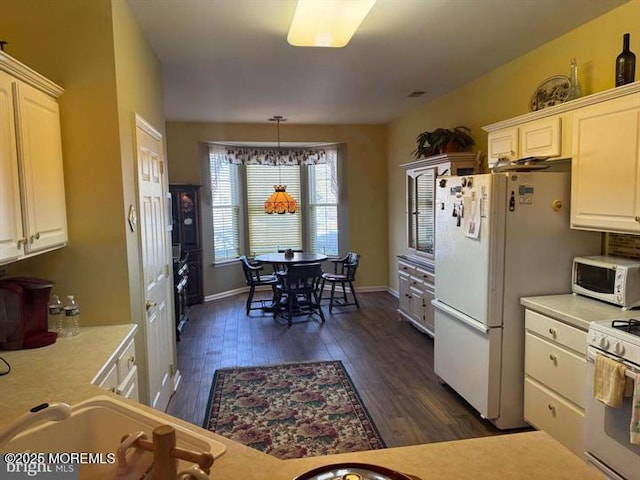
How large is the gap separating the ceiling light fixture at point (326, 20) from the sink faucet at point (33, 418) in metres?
1.95

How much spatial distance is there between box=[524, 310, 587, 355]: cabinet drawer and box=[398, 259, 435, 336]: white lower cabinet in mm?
1745

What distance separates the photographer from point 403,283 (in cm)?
528

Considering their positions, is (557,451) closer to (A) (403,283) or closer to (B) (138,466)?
(B) (138,466)

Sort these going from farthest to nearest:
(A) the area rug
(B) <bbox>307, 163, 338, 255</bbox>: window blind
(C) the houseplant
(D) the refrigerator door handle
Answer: (B) <bbox>307, 163, 338, 255</bbox>: window blind, (C) the houseplant, (D) the refrigerator door handle, (A) the area rug


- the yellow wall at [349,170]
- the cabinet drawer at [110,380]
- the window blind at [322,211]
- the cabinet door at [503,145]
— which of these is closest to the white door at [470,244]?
the cabinet door at [503,145]

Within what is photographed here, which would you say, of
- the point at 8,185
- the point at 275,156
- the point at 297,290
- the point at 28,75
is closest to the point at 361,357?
the point at 297,290

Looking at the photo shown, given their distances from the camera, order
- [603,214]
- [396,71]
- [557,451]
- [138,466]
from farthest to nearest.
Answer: [396,71], [603,214], [557,451], [138,466]

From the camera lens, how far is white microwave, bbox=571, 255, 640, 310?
2395 millimetres

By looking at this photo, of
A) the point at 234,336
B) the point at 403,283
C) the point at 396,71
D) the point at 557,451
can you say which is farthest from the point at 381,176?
the point at 557,451

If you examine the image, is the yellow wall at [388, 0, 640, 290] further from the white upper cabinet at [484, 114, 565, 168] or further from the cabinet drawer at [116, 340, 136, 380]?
the cabinet drawer at [116, 340, 136, 380]

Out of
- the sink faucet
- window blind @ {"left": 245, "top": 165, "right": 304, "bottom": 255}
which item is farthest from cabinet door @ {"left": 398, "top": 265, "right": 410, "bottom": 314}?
the sink faucet

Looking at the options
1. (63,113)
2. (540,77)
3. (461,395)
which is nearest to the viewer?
(63,113)

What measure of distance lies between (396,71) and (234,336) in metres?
3.36

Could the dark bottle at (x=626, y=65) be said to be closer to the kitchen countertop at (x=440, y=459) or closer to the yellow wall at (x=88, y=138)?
the kitchen countertop at (x=440, y=459)
